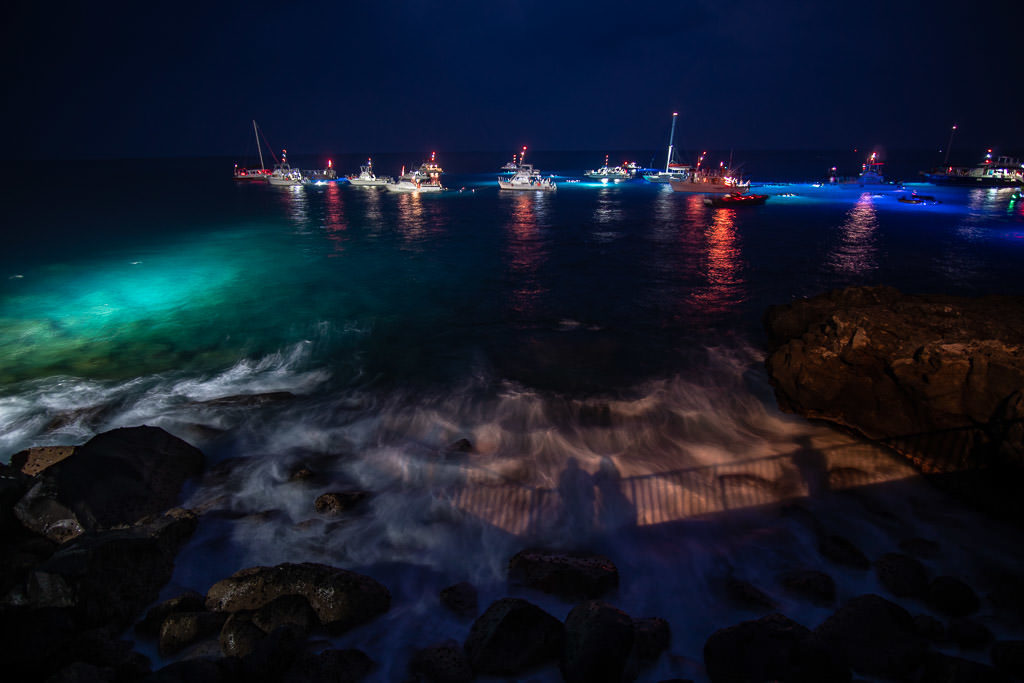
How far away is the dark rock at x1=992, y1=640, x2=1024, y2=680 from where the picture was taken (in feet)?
16.5

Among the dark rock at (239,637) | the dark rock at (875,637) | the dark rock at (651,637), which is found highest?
the dark rock at (239,637)

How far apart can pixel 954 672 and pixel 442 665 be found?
500 centimetres

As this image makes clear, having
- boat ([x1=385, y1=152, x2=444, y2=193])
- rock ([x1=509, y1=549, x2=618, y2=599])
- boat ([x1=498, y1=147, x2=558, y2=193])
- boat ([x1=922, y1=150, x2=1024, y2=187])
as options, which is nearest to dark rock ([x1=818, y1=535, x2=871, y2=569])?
rock ([x1=509, y1=549, x2=618, y2=599])

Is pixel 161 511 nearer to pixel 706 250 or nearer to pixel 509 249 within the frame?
pixel 509 249

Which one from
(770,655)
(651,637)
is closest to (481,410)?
(651,637)

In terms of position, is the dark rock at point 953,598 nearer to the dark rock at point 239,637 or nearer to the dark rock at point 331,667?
the dark rock at point 331,667

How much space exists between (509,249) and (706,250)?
1377 centimetres

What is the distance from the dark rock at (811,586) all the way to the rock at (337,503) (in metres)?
6.71

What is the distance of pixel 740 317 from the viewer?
19.9m

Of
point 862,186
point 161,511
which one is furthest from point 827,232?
point 862,186

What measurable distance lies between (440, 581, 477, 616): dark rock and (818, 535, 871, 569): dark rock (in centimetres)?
525

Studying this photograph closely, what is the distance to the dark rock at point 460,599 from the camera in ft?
21.0

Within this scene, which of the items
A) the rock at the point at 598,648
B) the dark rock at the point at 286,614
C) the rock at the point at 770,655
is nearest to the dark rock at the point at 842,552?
the rock at the point at 770,655

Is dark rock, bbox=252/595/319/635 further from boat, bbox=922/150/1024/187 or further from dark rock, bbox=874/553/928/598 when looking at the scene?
boat, bbox=922/150/1024/187
